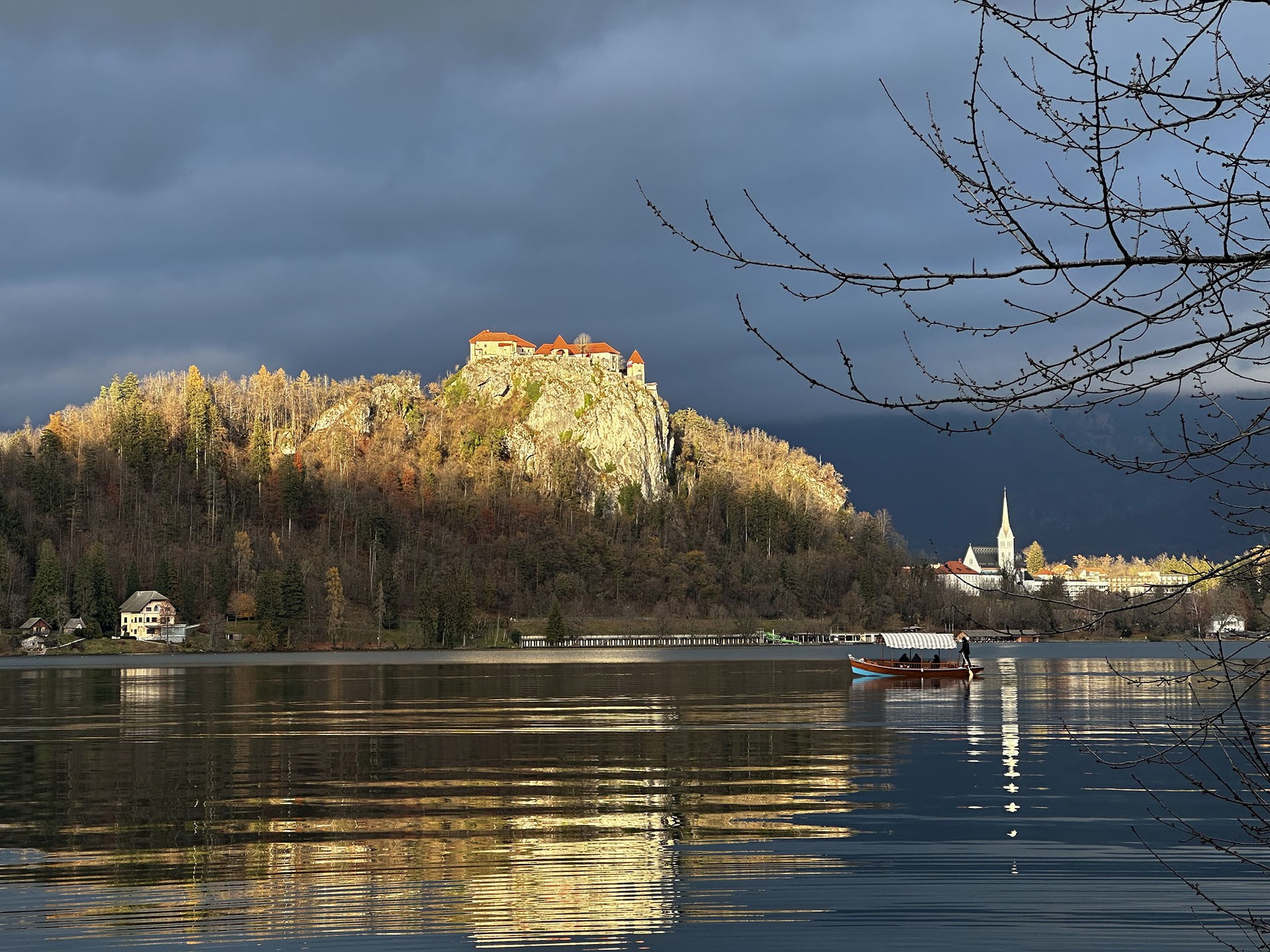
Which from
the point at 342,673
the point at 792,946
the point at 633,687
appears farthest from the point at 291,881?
the point at 342,673

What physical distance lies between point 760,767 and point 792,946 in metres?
20.7

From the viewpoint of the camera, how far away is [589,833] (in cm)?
2672

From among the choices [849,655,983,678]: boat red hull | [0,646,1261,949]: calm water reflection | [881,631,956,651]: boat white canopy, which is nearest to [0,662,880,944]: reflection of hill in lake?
[0,646,1261,949]: calm water reflection

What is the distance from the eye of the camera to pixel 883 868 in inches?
894

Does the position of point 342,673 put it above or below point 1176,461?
below

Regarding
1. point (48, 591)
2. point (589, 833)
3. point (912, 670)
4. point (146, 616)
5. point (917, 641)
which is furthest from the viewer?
point (146, 616)

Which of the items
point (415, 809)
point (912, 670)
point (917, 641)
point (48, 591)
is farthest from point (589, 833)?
point (48, 591)

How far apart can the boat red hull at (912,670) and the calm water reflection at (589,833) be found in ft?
121

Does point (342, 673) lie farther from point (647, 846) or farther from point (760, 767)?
point (647, 846)

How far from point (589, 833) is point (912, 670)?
73219 millimetres

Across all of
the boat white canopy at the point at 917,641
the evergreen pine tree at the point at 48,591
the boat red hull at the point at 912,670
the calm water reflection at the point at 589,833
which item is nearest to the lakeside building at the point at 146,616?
the evergreen pine tree at the point at 48,591

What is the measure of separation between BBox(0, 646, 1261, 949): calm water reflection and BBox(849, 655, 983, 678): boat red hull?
36760 mm

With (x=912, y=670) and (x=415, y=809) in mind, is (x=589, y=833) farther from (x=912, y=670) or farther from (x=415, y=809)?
(x=912, y=670)

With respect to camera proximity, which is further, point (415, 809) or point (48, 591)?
point (48, 591)
